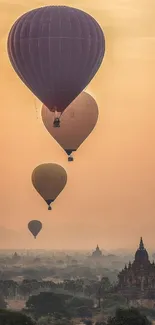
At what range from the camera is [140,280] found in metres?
86.4

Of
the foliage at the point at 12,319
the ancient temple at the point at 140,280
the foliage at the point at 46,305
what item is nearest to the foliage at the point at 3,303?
the foliage at the point at 46,305

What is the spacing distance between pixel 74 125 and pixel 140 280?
55681 millimetres

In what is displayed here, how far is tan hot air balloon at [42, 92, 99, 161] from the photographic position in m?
32.2

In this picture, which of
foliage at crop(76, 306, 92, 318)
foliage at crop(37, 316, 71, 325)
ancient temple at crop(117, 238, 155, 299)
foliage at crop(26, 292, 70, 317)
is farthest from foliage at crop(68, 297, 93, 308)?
foliage at crop(37, 316, 71, 325)

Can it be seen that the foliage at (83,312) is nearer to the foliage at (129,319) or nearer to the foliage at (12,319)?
the foliage at (12,319)

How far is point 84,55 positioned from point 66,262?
128220 mm

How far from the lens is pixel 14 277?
114 metres

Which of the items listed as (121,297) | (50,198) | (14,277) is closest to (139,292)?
(121,297)

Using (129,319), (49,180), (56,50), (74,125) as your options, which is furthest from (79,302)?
(56,50)

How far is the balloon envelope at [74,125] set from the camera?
32.2m

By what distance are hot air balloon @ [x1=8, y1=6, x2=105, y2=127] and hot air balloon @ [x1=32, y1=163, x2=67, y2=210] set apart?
445 inches

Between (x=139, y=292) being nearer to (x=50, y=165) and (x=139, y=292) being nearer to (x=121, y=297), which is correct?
(x=121, y=297)

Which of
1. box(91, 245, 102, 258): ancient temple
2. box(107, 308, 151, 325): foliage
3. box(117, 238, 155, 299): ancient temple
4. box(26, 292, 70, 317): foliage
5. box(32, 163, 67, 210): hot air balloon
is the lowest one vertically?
box(107, 308, 151, 325): foliage

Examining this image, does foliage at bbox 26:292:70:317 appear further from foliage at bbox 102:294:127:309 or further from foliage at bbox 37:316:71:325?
foliage at bbox 102:294:127:309
